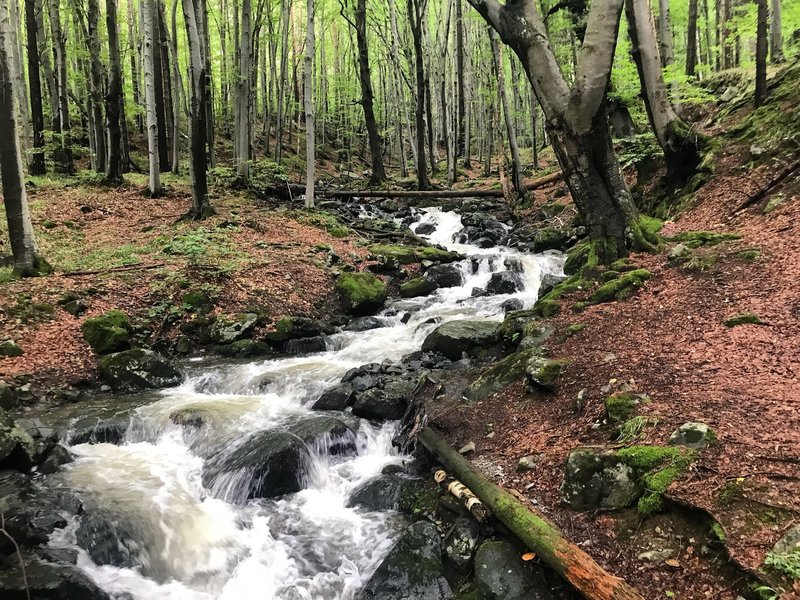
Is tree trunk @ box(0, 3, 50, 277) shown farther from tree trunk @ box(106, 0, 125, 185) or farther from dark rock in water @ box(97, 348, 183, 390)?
tree trunk @ box(106, 0, 125, 185)

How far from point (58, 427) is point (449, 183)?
1822cm

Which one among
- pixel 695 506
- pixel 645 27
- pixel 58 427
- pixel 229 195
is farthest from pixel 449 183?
pixel 695 506

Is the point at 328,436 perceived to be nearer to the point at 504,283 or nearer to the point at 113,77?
the point at 504,283

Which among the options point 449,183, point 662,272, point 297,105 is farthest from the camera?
point 297,105

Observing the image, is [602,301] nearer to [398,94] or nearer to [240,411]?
[240,411]

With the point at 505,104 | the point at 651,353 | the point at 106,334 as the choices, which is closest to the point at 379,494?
the point at 651,353

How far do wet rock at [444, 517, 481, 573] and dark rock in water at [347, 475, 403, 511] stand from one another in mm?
1034

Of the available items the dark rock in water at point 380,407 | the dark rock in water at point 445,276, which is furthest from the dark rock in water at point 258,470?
the dark rock in water at point 445,276

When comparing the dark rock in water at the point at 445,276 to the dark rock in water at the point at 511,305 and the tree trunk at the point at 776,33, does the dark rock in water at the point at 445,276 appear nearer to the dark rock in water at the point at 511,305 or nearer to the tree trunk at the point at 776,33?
the dark rock in water at the point at 511,305

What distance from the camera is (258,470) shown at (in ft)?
18.8

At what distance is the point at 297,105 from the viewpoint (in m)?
35.8

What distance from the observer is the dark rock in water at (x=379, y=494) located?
5.27 m

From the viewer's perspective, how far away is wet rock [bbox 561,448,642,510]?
3.71m

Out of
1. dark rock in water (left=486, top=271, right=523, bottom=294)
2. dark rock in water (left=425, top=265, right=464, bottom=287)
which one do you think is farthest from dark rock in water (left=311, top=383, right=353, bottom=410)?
dark rock in water (left=425, top=265, right=464, bottom=287)
